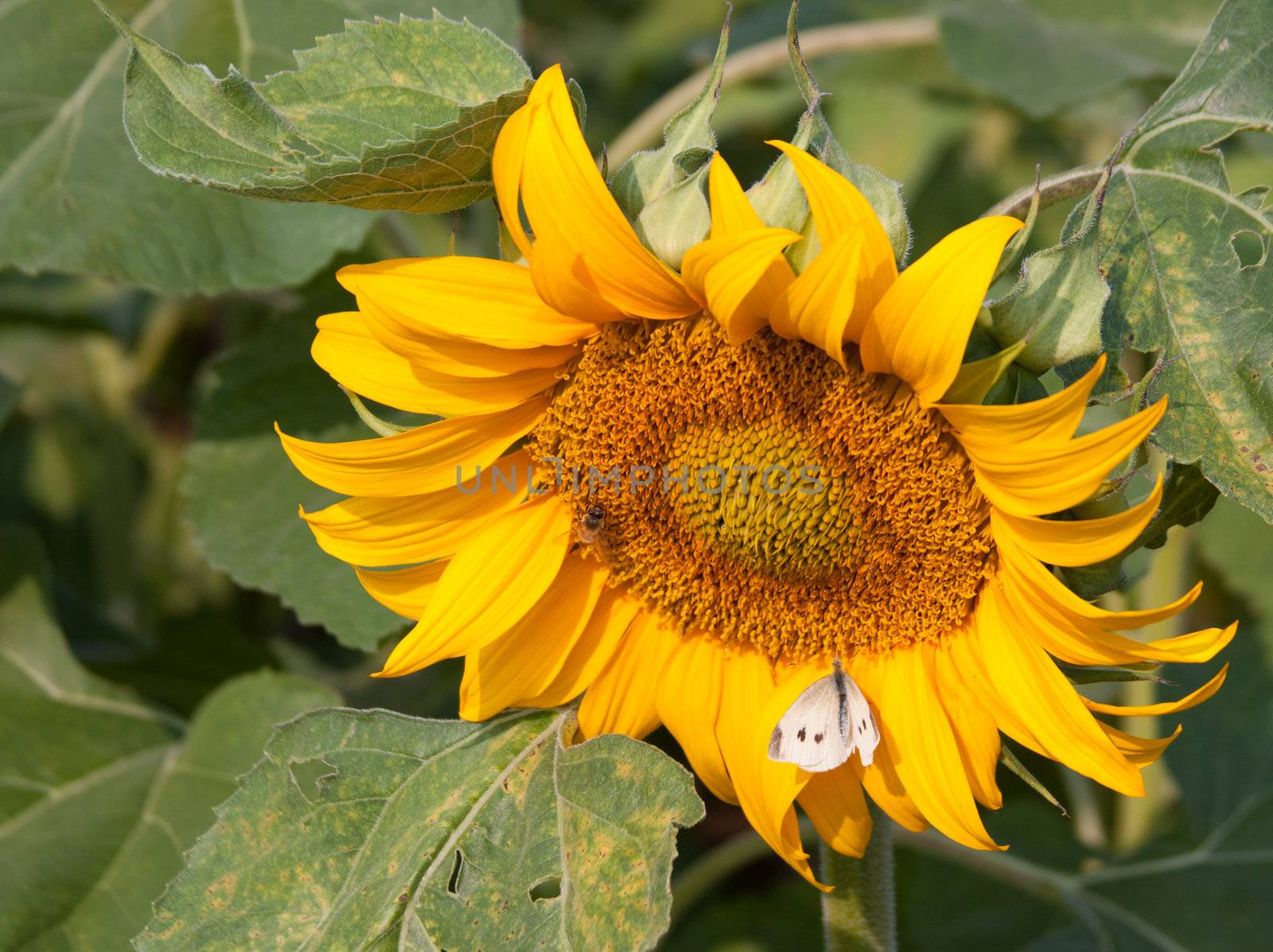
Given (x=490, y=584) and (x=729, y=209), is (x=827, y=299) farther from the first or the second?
(x=490, y=584)

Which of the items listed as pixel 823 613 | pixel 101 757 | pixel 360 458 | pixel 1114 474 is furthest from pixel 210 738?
pixel 1114 474

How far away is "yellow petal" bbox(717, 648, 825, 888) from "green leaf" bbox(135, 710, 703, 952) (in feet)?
0.35

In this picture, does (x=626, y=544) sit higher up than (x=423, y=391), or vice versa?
(x=423, y=391)

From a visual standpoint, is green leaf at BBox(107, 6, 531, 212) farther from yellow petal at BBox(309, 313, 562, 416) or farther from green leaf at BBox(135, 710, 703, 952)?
green leaf at BBox(135, 710, 703, 952)

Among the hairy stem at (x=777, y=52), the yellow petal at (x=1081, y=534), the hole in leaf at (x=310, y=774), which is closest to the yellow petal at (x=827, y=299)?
the yellow petal at (x=1081, y=534)

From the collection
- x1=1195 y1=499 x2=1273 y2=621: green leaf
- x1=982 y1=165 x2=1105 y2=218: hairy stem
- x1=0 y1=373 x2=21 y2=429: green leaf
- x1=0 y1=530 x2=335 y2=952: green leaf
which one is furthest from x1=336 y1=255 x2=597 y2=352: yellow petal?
x1=1195 y1=499 x2=1273 y2=621: green leaf

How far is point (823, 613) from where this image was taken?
4.63 feet

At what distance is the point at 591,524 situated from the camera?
139cm

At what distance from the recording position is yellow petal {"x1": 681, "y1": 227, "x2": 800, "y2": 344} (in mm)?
1096

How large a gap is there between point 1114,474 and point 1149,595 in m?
1.06

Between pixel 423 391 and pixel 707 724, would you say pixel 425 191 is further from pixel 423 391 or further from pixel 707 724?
pixel 707 724

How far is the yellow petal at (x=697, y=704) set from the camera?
55.3 inches

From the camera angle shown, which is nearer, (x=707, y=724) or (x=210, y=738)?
(x=707, y=724)

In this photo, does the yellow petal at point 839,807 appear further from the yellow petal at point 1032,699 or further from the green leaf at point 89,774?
the green leaf at point 89,774
